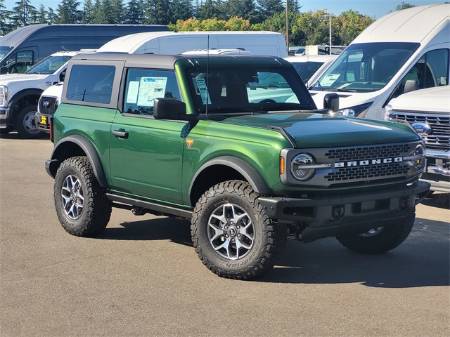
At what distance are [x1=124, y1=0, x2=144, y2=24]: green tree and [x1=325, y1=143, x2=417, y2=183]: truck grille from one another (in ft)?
227

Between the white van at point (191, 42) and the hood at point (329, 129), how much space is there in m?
8.92

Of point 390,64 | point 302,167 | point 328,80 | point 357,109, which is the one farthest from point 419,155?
point 328,80

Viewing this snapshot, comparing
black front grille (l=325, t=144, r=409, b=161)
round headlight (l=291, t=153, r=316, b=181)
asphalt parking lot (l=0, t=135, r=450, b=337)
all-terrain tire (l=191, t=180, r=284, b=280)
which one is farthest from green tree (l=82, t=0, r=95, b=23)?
round headlight (l=291, t=153, r=316, b=181)

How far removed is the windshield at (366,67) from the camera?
1066 centimetres

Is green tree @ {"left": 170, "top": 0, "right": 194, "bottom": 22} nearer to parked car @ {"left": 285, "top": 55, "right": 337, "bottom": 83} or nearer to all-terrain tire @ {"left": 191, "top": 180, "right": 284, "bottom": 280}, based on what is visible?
parked car @ {"left": 285, "top": 55, "right": 337, "bottom": 83}

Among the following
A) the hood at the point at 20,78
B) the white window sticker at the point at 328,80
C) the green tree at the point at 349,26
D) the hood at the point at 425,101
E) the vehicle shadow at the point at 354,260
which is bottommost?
the vehicle shadow at the point at 354,260

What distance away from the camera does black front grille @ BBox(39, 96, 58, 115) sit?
15156mm

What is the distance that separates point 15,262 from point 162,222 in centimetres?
Answer: 214

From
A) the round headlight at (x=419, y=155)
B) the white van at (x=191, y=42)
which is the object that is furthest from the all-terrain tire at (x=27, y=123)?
the round headlight at (x=419, y=155)

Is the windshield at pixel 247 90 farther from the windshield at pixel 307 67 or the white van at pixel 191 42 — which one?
the white van at pixel 191 42

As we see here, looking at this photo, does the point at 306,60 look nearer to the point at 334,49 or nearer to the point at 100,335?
the point at 100,335

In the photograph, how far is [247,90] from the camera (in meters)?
6.85

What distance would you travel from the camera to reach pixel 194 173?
20.3 feet

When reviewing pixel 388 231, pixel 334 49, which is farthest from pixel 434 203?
pixel 334 49
